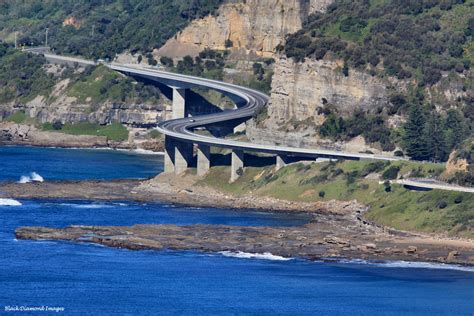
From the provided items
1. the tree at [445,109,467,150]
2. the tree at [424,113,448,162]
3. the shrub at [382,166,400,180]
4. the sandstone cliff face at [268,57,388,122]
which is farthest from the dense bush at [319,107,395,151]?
the shrub at [382,166,400,180]

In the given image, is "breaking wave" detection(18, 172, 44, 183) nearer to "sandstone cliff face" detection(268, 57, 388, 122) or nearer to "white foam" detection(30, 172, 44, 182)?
"white foam" detection(30, 172, 44, 182)

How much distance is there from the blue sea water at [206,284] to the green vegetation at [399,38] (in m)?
50.4

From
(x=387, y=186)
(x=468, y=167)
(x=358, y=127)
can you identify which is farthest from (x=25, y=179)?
(x=468, y=167)

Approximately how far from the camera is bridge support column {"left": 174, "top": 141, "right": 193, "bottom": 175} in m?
178

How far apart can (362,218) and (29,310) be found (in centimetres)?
4770

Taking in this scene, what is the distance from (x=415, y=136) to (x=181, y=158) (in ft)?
73.3

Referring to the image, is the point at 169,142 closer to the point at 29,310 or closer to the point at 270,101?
the point at 270,101

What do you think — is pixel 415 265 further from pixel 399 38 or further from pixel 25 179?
pixel 399 38

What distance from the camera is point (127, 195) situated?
16675cm

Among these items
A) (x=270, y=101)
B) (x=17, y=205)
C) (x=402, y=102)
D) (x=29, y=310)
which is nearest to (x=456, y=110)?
(x=402, y=102)

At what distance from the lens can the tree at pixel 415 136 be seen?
166m

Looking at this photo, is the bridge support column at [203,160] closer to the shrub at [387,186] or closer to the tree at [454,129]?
the tree at [454,129]

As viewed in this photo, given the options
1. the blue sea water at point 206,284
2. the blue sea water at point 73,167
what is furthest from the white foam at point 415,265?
the blue sea water at point 73,167

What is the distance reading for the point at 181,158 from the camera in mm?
178750
